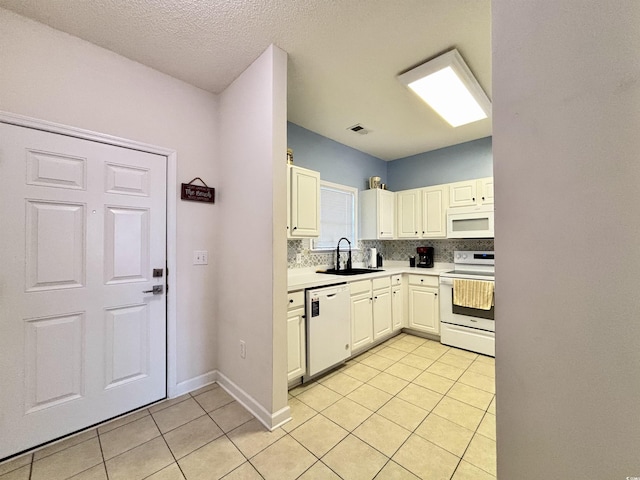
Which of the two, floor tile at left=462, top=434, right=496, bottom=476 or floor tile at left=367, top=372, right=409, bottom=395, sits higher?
floor tile at left=462, top=434, right=496, bottom=476

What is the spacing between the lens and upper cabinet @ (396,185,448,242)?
3.55m

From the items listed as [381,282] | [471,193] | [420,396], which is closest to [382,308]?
[381,282]

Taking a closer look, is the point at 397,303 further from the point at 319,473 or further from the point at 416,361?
the point at 319,473

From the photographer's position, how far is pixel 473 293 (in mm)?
2861

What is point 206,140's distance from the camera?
2.31 metres

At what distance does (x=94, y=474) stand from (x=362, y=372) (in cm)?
200

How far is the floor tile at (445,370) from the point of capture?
2395 mm

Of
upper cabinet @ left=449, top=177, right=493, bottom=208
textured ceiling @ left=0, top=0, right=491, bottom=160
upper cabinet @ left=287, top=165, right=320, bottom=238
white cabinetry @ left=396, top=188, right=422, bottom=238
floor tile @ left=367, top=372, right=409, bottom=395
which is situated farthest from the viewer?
white cabinetry @ left=396, top=188, right=422, bottom=238

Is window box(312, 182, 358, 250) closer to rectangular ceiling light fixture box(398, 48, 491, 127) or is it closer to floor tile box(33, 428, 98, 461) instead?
rectangular ceiling light fixture box(398, 48, 491, 127)

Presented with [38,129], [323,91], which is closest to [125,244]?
[38,129]

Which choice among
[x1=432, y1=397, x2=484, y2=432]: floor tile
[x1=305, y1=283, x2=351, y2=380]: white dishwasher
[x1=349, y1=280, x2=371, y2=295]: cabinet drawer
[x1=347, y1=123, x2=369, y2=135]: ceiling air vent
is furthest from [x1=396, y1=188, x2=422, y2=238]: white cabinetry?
[x1=432, y1=397, x2=484, y2=432]: floor tile

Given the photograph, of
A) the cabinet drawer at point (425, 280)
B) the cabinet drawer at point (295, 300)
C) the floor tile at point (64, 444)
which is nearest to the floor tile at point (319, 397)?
the cabinet drawer at point (295, 300)

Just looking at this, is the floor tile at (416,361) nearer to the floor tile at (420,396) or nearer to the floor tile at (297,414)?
the floor tile at (420,396)

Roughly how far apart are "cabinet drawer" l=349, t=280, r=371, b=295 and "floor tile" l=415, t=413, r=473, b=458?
1244 millimetres
